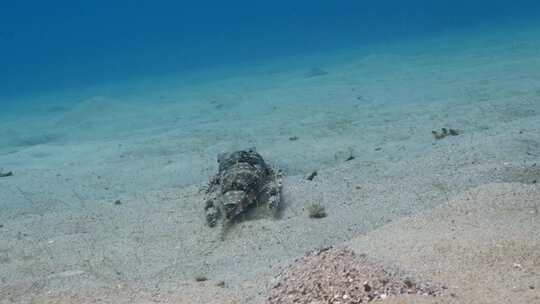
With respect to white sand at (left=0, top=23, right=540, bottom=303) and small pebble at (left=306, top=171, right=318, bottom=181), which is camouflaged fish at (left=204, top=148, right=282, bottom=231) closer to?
white sand at (left=0, top=23, right=540, bottom=303)

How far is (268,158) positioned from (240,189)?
4.74 m

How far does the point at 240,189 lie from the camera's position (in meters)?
8.88

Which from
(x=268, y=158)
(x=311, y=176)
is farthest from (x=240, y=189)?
(x=268, y=158)

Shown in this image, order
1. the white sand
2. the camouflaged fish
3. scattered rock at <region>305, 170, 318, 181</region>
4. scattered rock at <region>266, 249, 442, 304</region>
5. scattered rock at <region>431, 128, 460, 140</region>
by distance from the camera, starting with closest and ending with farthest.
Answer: scattered rock at <region>266, 249, 442, 304</region>
the white sand
the camouflaged fish
scattered rock at <region>305, 170, 318, 181</region>
scattered rock at <region>431, 128, 460, 140</region>


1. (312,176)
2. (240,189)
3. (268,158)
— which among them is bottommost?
(268,158)

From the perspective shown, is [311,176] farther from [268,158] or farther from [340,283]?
[340,283]

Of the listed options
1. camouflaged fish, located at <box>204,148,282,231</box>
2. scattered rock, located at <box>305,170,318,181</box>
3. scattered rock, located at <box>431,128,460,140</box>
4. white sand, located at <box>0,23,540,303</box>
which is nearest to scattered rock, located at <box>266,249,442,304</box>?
white sand, located at <box>0,23,540,303</box>

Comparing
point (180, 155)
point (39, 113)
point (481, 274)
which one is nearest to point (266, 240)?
point (481, 274)

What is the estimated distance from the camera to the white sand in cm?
739

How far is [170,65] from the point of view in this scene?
69812mm

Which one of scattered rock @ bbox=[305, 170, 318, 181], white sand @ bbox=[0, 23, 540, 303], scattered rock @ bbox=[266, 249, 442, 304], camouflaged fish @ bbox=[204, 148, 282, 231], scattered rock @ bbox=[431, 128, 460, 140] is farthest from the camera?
scattered rock @ bbox=[431, 128, 460, 140]

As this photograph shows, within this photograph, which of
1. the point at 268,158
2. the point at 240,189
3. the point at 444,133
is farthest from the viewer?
the point at 268,158

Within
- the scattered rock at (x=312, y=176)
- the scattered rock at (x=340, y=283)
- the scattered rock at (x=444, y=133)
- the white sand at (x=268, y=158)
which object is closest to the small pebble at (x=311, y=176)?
the scattered rock at (x=312, y=176)

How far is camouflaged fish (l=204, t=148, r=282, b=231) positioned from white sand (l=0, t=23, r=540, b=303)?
0.32 metres
